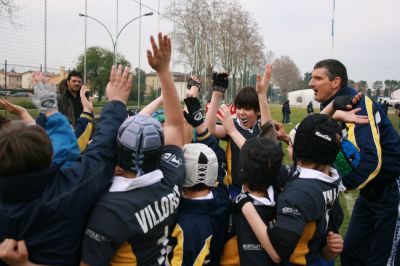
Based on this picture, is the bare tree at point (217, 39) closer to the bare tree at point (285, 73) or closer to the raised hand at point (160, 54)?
the raised hand at point (160, 54)

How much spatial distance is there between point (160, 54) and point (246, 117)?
75.0 inches

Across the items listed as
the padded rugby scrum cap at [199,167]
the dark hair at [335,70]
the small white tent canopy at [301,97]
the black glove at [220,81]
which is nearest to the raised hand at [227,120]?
the black glove at [220,81]

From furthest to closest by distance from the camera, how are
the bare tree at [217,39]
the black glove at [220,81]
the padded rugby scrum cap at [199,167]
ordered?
the bare tree at [217,39], the black glove at [220,81], the padded rugby scrum cap at [199,167]

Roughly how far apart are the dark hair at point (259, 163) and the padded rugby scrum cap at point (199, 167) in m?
0.20

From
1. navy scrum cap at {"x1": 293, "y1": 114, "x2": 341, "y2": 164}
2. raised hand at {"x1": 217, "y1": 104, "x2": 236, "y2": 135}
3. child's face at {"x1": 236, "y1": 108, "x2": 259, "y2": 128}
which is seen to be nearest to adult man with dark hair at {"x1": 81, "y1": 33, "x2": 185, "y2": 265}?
navy scrum cap at {"x1": 293, "y1": 114, "x2": 341, "y2": 164}

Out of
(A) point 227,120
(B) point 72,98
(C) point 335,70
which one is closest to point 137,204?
(A) point 227,120

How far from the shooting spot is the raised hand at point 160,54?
6.89 ft

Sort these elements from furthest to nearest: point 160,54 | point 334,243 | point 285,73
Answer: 1. point 285,73
2. point 334,243
3. point 160,54

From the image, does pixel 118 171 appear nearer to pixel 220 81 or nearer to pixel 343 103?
pixel 220 81

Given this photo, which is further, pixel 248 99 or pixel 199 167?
pixel 248 99

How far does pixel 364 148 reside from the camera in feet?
10.5

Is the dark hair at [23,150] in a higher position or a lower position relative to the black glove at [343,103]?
lower

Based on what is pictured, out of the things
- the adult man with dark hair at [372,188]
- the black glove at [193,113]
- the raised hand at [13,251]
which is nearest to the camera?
the raised hand at [13,251]

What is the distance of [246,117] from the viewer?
12.8ft
